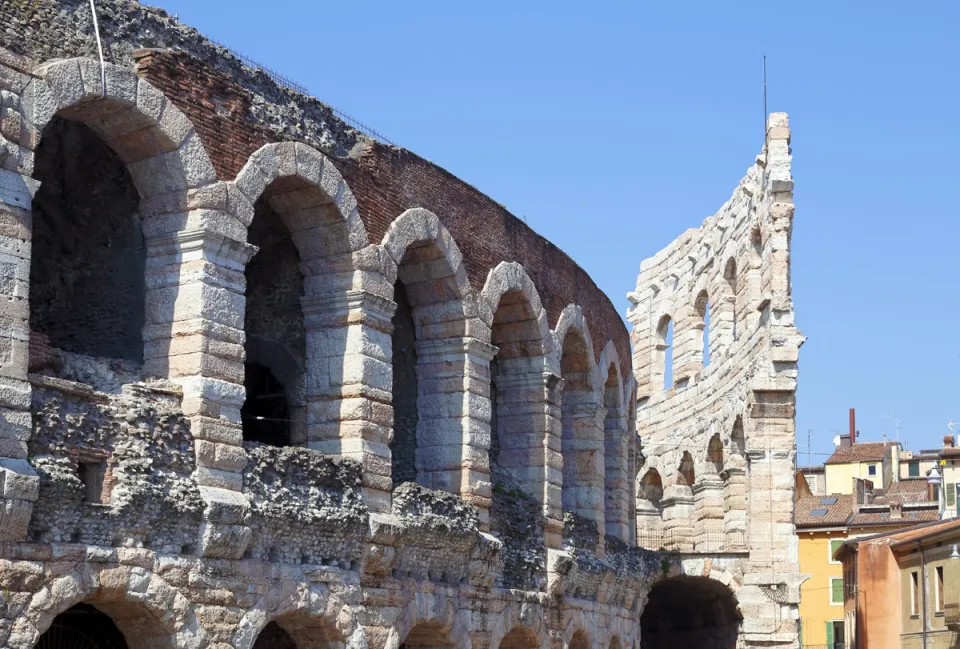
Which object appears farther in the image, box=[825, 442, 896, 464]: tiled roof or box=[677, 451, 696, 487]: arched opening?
box=[825, 442, 896, 464]: tiled roof

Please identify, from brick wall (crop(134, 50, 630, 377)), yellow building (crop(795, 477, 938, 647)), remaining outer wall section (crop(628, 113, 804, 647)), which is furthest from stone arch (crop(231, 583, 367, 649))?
yellow building (crop(795, 477, 938, 647))

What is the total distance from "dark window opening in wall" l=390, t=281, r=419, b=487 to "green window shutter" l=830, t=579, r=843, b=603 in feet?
101

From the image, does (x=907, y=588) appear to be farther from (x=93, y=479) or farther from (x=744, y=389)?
(x=93, y=479)

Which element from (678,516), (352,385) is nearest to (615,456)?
(678,516)

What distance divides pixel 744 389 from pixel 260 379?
14828 mm

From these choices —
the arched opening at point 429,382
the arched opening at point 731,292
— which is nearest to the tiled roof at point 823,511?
the arched opening at point 731,292

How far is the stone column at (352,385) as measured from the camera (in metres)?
17.5

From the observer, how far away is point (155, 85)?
50.4 ft

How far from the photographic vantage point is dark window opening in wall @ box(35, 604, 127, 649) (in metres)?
15.8

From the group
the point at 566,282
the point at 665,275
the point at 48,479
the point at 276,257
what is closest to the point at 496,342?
the point at 566,282

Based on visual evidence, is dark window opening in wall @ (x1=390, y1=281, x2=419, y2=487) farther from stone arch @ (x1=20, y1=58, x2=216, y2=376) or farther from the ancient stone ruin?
stone arch @ (x1=20, y1=58, x2=216, y2=376)

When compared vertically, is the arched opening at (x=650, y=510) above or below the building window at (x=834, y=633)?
above

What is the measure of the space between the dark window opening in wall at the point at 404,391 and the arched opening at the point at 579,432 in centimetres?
466

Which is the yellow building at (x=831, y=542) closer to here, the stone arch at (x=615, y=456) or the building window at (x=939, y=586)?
the building window at (x=939, y=586)
